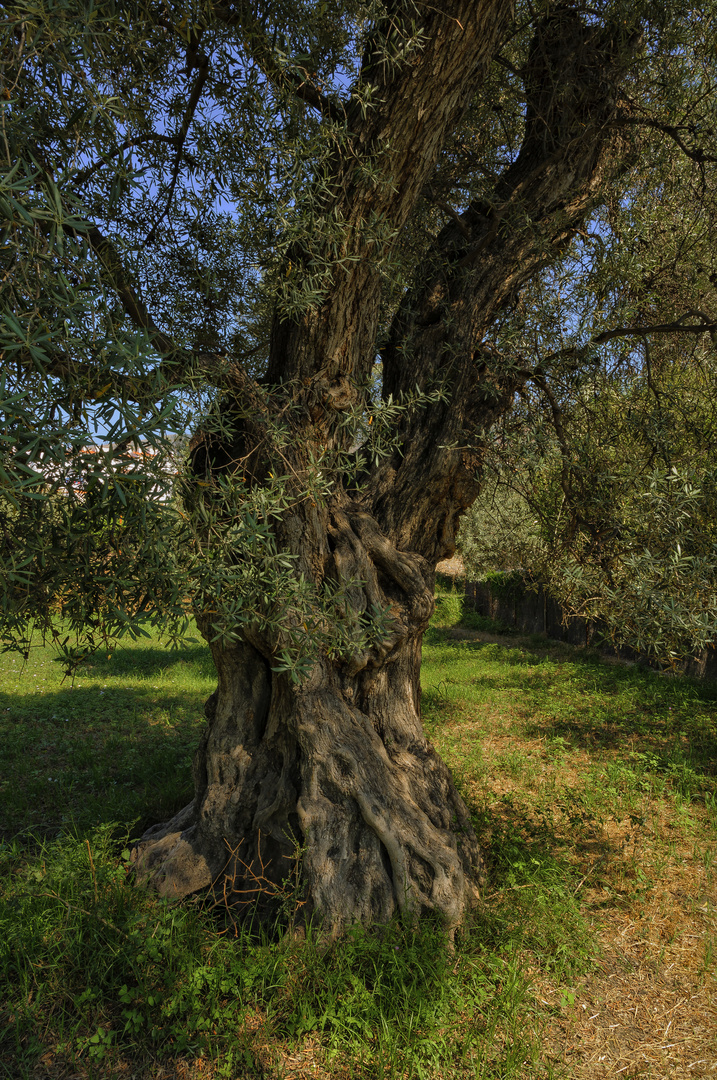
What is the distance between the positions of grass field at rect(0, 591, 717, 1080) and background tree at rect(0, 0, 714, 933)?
379 millimetres

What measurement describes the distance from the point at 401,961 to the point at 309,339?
3.62m

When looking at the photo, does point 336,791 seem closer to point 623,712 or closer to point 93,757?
point 93,757

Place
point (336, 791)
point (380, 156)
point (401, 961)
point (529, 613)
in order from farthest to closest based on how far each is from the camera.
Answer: point (529, 613) < point (336, 791) < point (380, 156) < point (401, 961)

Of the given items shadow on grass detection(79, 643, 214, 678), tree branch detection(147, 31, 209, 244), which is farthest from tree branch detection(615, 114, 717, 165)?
shadow on grass detection(79, 643, 214, 678)

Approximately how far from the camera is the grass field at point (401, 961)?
3189mm

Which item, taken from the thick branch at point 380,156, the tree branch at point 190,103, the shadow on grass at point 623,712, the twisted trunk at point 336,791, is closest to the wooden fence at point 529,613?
the shadow on grass at point 623,712

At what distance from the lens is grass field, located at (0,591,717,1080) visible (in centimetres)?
319

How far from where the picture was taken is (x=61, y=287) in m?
2.27

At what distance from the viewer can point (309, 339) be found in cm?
399

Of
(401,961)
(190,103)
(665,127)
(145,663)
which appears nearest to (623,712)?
(401,961)

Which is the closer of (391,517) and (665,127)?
(391,517)

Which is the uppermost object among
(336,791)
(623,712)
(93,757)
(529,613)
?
(529,613)

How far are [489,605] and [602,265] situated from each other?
18.0m

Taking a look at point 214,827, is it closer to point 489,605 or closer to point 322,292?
point 322,292
